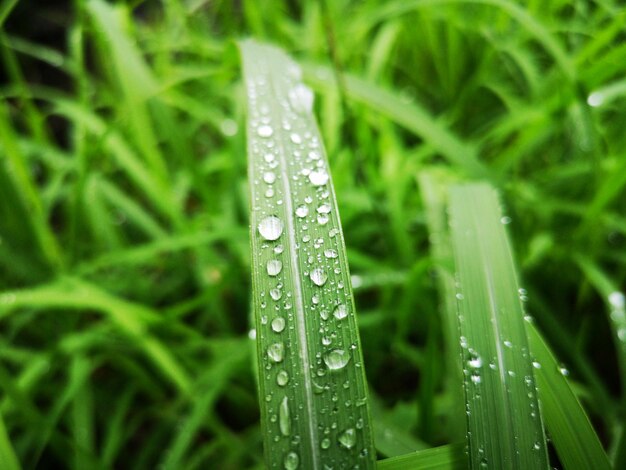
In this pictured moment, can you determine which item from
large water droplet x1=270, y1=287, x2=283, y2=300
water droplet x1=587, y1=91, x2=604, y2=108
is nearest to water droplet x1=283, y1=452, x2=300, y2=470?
large water droplet x1=270, y1=287, x2=283, y2=300

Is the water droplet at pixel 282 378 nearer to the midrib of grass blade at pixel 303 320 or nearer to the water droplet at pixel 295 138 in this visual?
the midrib of grass blade at pixel 303 320

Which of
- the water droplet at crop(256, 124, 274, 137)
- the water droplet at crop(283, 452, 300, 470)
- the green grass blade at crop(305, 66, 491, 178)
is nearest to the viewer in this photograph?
the water droplet at crop(283, 452, 300, 470)

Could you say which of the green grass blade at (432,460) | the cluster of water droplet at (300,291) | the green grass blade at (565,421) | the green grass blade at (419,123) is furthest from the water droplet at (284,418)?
A: the green grass blade at (419,123)

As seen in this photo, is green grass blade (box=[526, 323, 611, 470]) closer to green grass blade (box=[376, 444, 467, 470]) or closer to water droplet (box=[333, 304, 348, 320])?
green grass blade (box=[376, 444, 467, 470])

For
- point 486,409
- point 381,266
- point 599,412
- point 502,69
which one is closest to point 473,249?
point 486,409

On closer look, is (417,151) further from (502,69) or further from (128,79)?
(128,79)

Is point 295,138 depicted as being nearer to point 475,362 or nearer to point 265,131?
point 265,131
